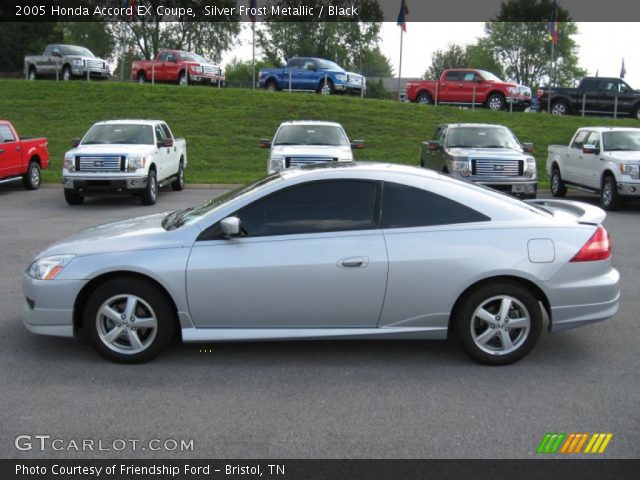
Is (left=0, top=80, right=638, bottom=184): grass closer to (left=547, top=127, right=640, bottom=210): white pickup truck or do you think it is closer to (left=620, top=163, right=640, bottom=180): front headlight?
(left=547, top=127, right=640, bottom=210): white pickup truck

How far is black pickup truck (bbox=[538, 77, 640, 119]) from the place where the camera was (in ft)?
101

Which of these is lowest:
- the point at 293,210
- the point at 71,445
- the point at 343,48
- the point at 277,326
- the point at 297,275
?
the point at 71,445

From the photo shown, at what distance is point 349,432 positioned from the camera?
426 centimetres

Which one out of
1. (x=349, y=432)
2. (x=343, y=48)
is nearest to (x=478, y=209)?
(x=349, y=432)

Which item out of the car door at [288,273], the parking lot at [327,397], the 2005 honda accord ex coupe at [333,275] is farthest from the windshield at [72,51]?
the car door at [288,273]

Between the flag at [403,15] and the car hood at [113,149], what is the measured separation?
22871mm

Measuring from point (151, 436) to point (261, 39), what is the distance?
3415 inches

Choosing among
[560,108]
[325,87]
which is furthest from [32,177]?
[560,108]

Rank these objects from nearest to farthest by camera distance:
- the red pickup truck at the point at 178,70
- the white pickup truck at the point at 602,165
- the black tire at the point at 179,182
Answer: the white pickup truck at the point at 602,165 → the black tire at the point at 179,182 → the red pickup truck at the point at 178,70

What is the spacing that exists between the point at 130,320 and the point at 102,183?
10.4m

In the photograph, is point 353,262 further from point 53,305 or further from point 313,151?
point 313,151

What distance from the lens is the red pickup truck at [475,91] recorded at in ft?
102

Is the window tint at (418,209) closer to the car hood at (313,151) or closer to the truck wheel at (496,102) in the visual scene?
the car hood at (313,151)
